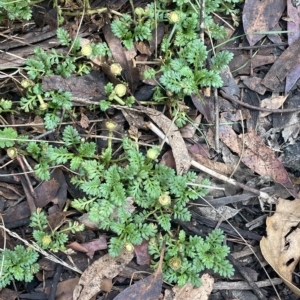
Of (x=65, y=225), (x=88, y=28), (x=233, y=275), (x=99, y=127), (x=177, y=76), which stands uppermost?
(x=88, y=28)

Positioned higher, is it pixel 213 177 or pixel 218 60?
pixel 218 60

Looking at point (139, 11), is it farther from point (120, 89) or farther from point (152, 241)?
point (152, 241)

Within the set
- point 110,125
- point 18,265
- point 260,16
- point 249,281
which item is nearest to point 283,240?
point 249,281

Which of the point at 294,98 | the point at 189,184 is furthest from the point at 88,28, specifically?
the point at 294,98

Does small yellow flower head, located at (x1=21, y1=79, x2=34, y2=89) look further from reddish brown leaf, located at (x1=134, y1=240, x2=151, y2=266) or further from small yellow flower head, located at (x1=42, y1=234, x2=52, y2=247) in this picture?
reddish brown leaf, located at (x1=134, y1=240, x2=151, y2=266)

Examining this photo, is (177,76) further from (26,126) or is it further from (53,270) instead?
(53,270)

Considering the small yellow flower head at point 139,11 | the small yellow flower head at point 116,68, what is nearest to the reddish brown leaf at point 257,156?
the small yellow flower head at point 116,68

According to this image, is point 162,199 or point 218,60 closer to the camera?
point 162,199
